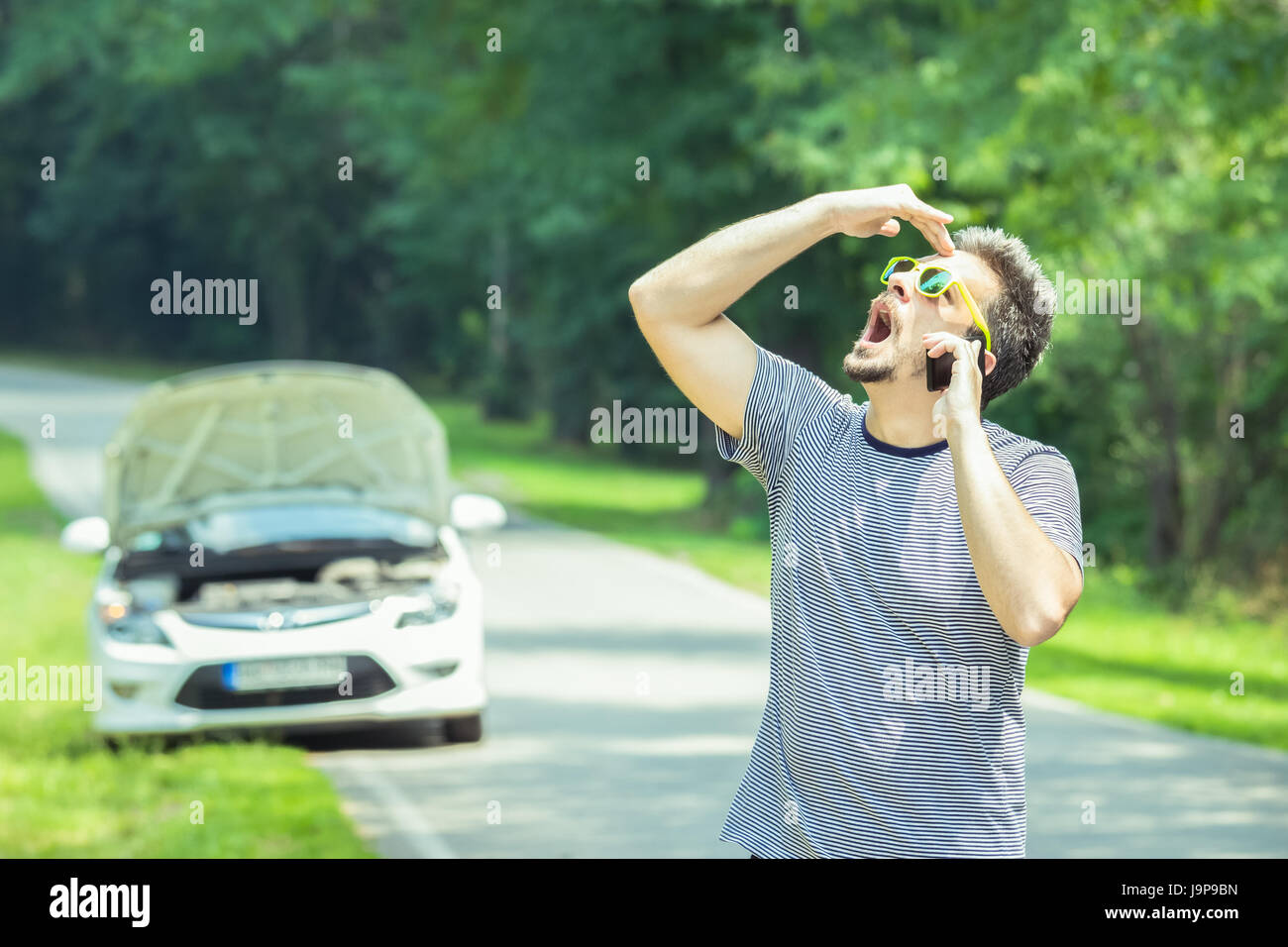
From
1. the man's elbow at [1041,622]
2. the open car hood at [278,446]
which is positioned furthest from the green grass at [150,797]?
the man's elbow at [1041,622]

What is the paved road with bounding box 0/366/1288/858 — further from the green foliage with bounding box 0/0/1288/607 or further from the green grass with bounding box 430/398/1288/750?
the green foliage with bounding box 0/0/1288/607

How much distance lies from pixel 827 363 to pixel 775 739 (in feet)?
76.6

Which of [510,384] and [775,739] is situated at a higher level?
[775,739]

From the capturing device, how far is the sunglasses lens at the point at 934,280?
3119mm

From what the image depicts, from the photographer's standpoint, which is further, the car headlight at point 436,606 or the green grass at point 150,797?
the car headlight at point 436,606

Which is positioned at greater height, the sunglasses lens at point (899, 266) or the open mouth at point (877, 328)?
the sunglasses lens at point (899, 266)

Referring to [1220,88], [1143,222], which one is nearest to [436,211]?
[1143,222]

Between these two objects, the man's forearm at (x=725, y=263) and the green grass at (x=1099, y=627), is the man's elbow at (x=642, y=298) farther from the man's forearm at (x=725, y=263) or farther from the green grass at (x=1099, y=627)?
the green grass at (x=1099, y=627)

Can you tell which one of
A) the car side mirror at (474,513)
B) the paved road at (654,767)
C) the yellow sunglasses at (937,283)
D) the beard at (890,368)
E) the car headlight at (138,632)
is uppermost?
the yellow sunglasses at (937,283)

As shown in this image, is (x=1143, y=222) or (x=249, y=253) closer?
(x=1143, y=222)

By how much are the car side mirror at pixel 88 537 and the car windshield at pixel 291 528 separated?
0.74 ft

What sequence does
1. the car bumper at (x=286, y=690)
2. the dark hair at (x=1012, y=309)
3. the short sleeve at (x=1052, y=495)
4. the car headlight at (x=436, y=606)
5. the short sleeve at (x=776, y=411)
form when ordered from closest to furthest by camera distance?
the short sleeve at (x=1052, y=495) < the dark hair at (x=1012, y=309) < the short sleeve at (x=776, y=411) < the car bumper at (x=286, y=690) < the car headlight at (x=436, y=606)
